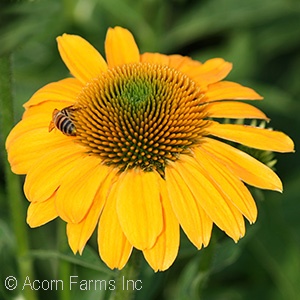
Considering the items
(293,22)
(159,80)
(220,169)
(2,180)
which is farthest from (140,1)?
(220,169)

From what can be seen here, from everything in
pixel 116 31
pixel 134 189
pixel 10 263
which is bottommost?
pixel 10 263

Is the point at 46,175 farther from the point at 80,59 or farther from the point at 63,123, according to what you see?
the point at 80,59

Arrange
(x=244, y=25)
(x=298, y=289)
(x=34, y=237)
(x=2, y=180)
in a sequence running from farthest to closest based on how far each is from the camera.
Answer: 1. (x=244, y=25)
2. (x=2, y=180)
3. (x=34, y=237)
4. (x=298, y=289)

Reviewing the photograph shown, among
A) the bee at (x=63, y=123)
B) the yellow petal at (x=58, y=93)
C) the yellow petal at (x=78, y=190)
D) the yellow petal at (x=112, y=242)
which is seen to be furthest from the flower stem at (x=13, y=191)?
the yellow petal at (x=112, y=242)

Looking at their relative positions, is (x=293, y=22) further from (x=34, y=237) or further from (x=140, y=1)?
(x=34, y=237)

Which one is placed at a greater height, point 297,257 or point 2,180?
point 2,180

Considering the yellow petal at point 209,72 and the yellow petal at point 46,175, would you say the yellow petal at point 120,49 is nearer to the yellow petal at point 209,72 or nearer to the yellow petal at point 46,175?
the yellow petal at point 209,72

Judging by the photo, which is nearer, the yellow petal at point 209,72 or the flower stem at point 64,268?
the yellow petal at point 209,72
